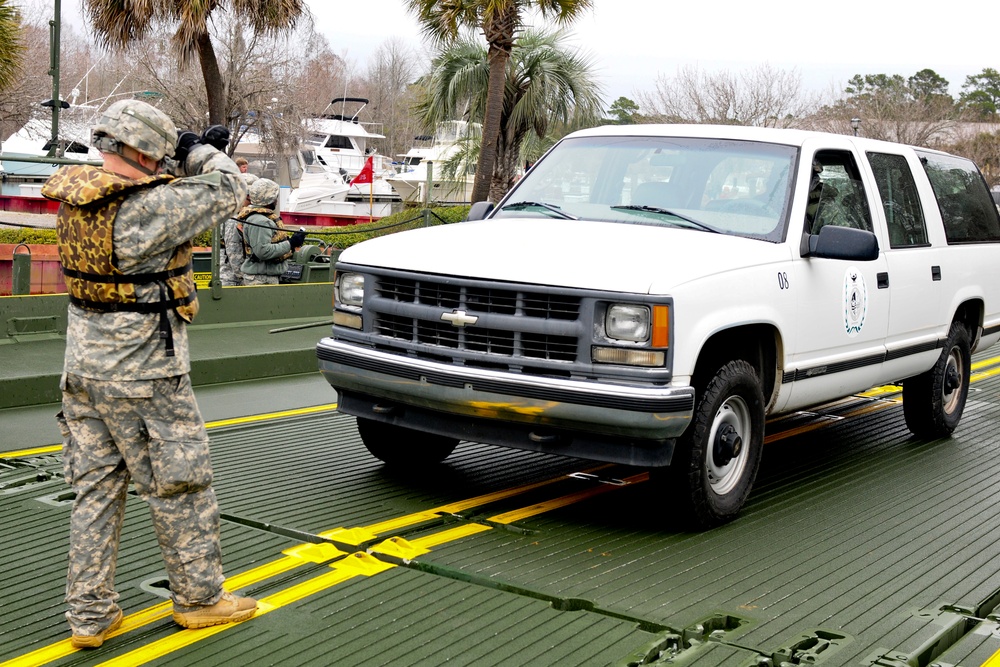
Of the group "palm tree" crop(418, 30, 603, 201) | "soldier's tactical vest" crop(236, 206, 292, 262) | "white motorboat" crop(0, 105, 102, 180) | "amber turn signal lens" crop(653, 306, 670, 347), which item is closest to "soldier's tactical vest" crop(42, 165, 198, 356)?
"amber turn signal lens" crop(653, 306, 670, 347)

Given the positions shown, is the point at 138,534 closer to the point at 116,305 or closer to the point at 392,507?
the point at 392,507

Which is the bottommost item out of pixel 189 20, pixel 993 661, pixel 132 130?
pixel 993 661

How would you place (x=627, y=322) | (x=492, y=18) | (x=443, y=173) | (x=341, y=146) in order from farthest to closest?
(x=341, y=146)
(x=443, y=173)
(x=492, y=18)
(x=627, y=322)

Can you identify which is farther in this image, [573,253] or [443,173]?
[443,173]

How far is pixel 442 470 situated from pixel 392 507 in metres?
0.93

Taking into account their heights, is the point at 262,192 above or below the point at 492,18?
below

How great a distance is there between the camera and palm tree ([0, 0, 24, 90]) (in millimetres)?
16203

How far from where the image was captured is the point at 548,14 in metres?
19.9

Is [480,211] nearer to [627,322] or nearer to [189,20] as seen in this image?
[627,322]

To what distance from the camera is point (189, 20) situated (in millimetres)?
21281

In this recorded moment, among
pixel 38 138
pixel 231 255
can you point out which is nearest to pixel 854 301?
pixel 231 255

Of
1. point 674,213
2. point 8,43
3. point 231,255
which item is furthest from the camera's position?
point 8,43

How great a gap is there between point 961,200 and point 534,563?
200 inches

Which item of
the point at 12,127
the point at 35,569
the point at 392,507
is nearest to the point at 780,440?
the point at 392,507
